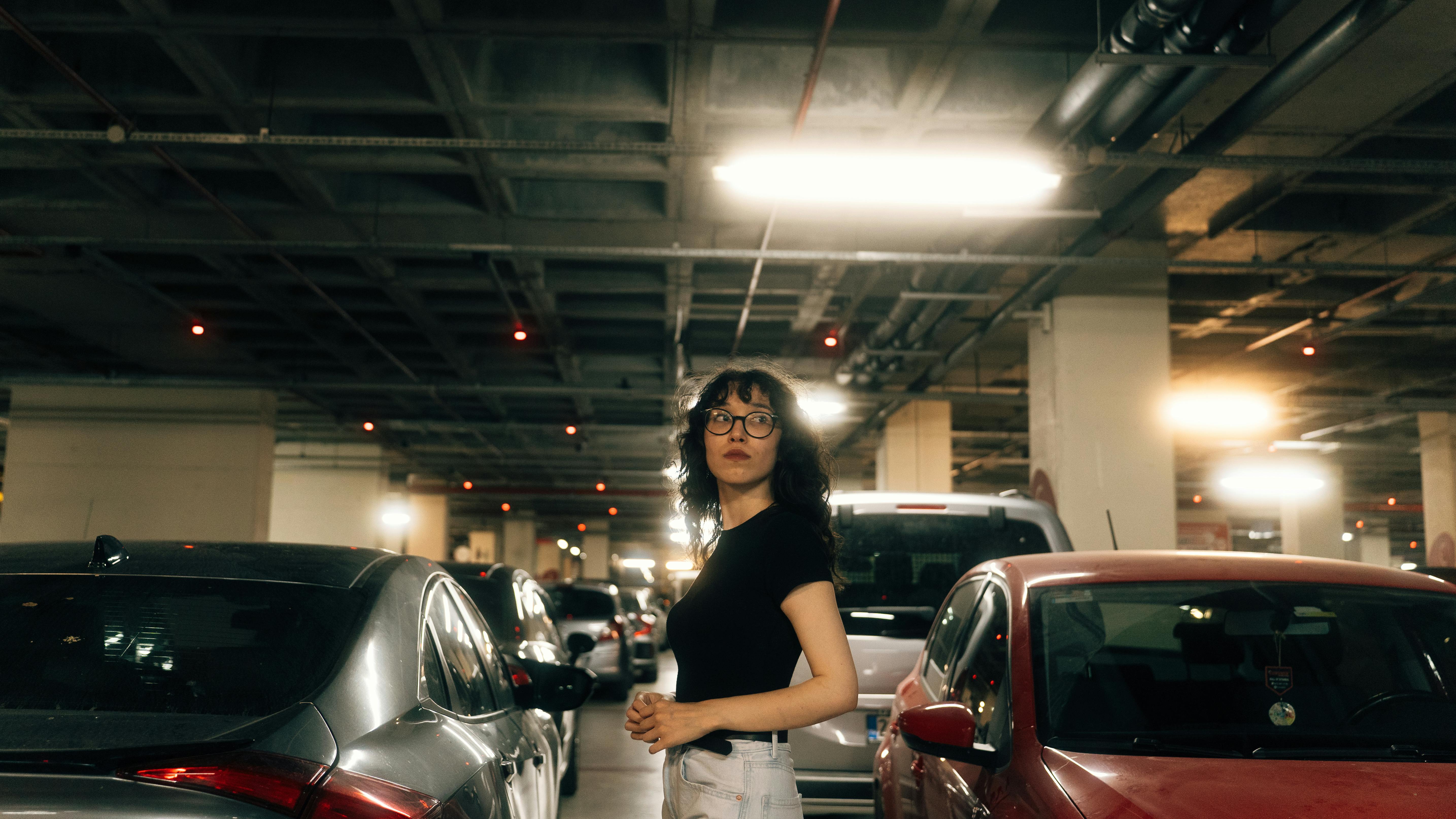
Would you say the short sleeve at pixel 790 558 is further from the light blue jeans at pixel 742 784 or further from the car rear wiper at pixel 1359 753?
the car rear wiper at pixel 1359 753

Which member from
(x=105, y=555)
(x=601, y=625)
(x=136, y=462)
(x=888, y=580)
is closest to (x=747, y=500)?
(x=105, y=555)

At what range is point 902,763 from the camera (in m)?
3.95

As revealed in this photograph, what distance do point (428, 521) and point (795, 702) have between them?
41.8 meters

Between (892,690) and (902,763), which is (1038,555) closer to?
(902,763)

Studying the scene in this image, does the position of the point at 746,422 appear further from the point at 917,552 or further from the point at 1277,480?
the point at 1277,480

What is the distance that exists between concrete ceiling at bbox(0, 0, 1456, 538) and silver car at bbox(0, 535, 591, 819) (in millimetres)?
5734

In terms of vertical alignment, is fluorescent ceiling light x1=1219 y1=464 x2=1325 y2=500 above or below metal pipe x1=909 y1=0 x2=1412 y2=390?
below

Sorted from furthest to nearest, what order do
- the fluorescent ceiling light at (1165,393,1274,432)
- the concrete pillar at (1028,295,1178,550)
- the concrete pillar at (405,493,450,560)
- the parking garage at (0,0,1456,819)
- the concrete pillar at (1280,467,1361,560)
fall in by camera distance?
the concrete pillar at (405,493,450,560), the concrete pillar at (1280,467,1361,560), the fluorescent ceiling light at (1165,393,1274,432), the concrete pillar at (1028,295,1178,550), the parking garage at (0,0,1456,819)

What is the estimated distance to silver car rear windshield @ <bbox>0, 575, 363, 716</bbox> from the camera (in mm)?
2207

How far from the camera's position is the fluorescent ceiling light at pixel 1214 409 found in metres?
16.1

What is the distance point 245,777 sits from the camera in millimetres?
1856

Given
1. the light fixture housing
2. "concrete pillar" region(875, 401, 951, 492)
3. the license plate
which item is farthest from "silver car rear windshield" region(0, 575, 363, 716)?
the light fixture housing

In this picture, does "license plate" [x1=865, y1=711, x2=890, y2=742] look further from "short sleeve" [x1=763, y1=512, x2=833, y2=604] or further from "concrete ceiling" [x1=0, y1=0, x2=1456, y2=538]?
"concrete ceiling" [x1=0, y1=0, x2=1456, y2=538]

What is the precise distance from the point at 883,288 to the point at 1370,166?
685 cm
